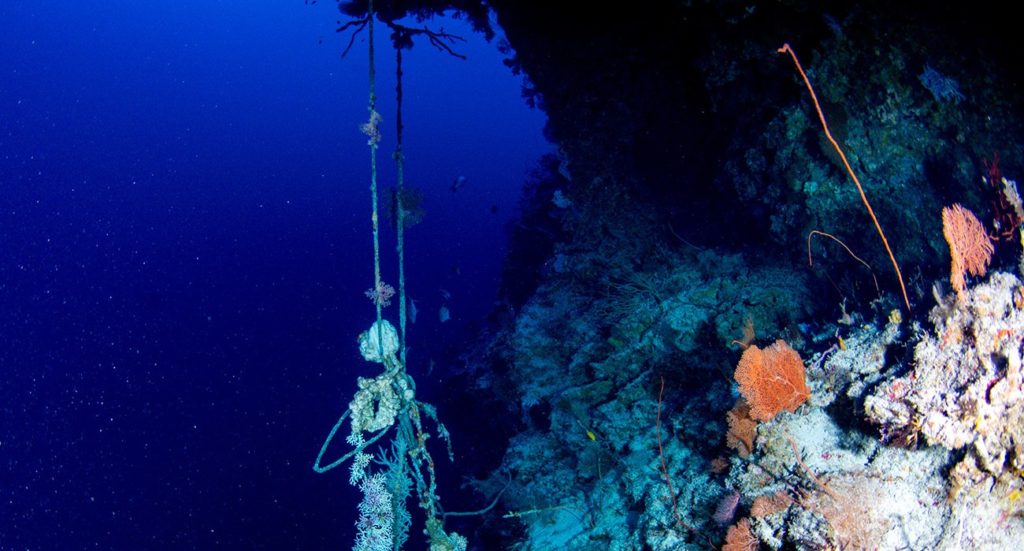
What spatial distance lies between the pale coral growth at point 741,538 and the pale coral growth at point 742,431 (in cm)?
56

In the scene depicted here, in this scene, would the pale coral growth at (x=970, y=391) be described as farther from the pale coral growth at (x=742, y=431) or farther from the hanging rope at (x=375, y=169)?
the hanging rope at (x=375, y=169)

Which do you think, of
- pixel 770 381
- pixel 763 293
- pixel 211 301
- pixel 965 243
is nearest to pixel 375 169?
pixel 770 381

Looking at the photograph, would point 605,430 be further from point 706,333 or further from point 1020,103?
point 1020,103

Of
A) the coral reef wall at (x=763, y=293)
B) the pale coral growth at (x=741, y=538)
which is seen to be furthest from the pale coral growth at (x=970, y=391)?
the pale coral growth at (x=741, y=538)

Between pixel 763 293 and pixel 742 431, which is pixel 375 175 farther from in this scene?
pixel 763 293

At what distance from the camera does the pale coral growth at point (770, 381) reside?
314 cm

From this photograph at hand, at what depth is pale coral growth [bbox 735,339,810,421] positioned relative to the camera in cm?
314

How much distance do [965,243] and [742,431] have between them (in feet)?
6.34

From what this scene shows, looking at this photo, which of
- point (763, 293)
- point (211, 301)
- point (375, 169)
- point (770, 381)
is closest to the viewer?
point (770, 381)

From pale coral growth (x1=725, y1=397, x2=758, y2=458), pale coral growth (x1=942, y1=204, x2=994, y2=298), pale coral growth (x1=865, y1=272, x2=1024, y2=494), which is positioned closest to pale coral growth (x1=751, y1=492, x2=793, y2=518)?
pale coral growth (x1=725, y1=397, x2=758, y2=458)

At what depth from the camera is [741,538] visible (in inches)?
107

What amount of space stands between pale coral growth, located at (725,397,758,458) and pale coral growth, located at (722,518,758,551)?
0.56 m

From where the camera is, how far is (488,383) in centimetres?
828

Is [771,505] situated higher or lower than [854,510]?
higher
